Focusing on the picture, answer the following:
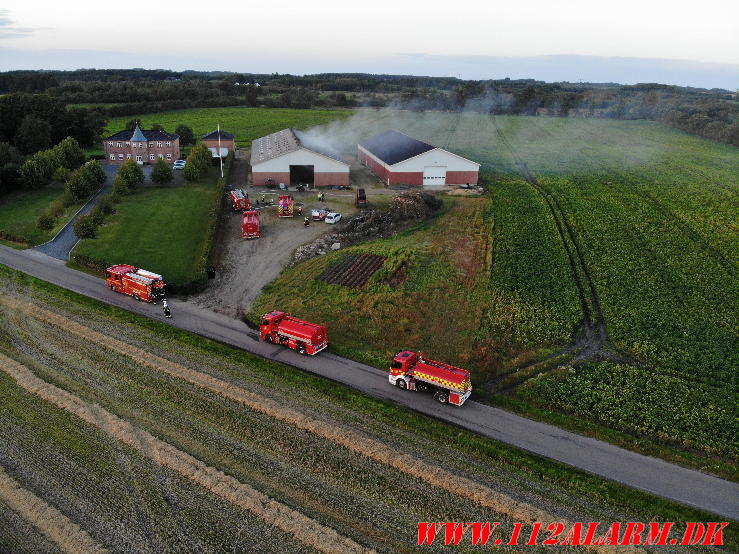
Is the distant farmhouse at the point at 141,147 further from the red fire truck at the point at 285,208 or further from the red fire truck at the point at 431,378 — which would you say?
the red fire truck at the point at 431,378

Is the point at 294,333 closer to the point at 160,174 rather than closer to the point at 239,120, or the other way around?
the point at 160,174

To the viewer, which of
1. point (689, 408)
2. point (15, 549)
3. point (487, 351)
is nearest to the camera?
point (15, 549)

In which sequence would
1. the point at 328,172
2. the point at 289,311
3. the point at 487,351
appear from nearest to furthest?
the point at 487,351
the point at 289,311
the point at 328,172

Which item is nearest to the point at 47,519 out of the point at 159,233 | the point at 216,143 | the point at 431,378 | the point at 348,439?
the point at 348,439

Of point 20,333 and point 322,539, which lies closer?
point 322,539

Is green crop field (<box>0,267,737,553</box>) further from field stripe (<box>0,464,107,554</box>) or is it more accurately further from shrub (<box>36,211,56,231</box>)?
shrub (<box>36,211,56,231</box>)

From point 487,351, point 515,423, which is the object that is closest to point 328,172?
point 487,351

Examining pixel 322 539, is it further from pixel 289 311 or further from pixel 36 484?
pixel 289 311

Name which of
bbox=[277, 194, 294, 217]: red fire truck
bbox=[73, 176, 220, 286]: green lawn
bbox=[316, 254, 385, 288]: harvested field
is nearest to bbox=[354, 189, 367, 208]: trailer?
bbox=[277, 194, 294, 217]: red fire truck
